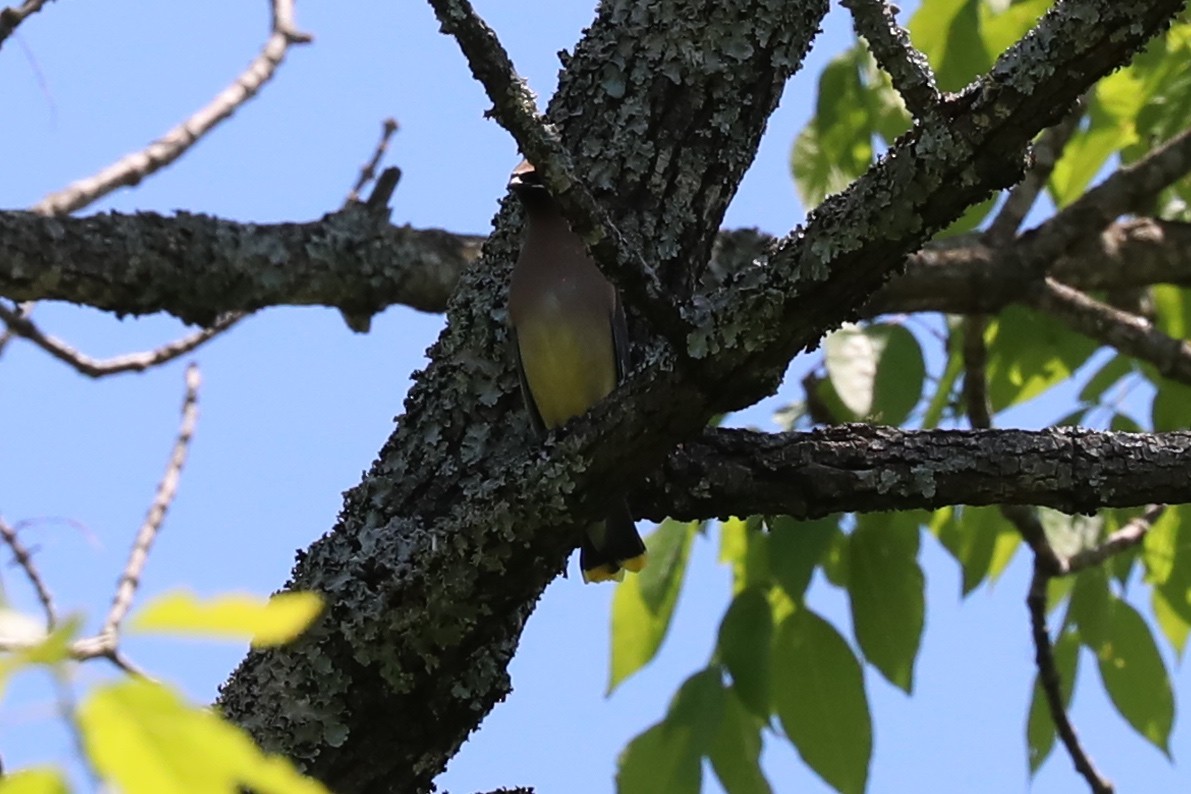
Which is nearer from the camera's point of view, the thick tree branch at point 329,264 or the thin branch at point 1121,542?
the thick tree branch at point 329,264

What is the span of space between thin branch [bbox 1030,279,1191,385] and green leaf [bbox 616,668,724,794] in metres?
1.69

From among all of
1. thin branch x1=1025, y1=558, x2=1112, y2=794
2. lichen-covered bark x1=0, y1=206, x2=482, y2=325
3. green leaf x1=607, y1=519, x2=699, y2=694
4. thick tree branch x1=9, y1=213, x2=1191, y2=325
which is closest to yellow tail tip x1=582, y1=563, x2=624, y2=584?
green leaf x1=607, y1=519, x2=699, y2=694

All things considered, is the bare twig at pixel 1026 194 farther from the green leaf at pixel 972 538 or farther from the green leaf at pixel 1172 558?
the green leaf at pixel 1172 558

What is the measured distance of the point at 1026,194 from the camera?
5164mm

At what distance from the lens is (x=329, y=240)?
4.60 metres

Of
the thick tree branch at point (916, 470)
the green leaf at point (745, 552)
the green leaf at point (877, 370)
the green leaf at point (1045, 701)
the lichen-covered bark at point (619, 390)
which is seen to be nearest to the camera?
the lichen-covered bark at point (619, 390)

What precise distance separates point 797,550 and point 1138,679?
3.41 ft

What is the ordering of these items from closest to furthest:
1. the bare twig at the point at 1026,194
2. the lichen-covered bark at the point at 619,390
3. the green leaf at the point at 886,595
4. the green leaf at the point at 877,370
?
the lichen-covered bark at the point at 619,390 → the green leaf at the point at 886,595 → the green leaf at the point at 877,370 → the bare twig at the point at 1026,194

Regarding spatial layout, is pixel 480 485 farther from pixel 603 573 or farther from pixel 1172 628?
pixel 1172 628

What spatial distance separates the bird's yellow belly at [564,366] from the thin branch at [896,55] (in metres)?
1.05

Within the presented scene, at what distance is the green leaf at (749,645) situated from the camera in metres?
3.90

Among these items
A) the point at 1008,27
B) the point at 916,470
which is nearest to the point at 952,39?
the point at 1008,27

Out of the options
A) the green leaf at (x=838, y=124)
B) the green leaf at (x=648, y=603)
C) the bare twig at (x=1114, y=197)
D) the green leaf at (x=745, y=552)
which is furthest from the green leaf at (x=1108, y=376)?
the green leaf at (x=648, y=603)

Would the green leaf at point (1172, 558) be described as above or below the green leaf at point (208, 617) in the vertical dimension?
above
